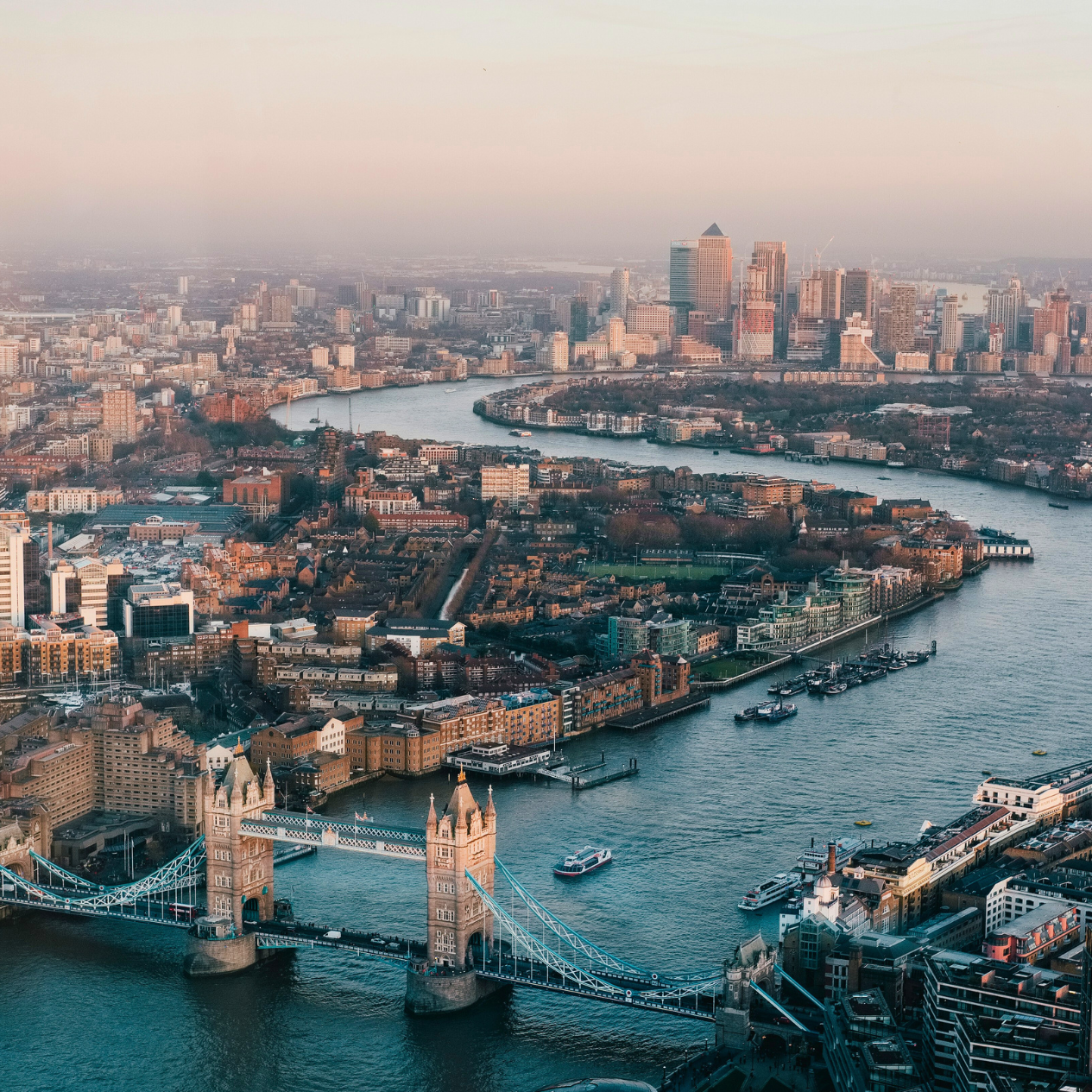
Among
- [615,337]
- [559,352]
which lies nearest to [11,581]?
[559,352]

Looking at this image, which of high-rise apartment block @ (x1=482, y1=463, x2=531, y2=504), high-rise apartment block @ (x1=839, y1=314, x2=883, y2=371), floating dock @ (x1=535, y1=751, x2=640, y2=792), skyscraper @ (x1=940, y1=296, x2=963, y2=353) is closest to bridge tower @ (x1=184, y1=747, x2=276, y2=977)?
floating dock @ (x1=535, y1=751, x2=640, y2=792)

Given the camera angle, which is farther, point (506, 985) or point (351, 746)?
point (351, 746)

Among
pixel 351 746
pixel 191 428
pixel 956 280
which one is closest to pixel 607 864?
pixel 351 746

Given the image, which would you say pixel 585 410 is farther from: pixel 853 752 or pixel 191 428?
pixel 853 752

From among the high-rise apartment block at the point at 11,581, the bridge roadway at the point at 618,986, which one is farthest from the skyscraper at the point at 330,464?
the bridge roadway at the point at 618,986

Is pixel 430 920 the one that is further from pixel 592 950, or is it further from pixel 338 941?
pixel 592 950

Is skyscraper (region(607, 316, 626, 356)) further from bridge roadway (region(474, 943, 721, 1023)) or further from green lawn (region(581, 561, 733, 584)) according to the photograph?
bridge roadway (region(474, 943, 721, 1023))
